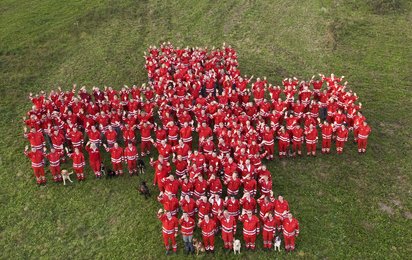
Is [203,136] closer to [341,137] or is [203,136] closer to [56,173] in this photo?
[341,137]

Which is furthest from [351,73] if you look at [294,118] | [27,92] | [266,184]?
[27,92]

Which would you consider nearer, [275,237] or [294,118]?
[275,237]

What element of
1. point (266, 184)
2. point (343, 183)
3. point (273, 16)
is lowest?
point (343, 183)

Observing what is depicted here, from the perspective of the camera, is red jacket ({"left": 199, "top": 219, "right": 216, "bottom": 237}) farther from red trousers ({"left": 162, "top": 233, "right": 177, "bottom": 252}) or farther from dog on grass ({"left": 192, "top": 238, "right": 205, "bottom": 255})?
red trousers ({"left": 162, "top": 233, "right": 177, "bottom": 252})

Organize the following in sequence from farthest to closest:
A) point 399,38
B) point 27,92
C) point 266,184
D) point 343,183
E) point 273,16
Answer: point 273,16
point 399,38
point 27,92
point 343,183
point 266,184

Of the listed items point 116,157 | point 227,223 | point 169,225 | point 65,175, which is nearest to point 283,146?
point 227,223

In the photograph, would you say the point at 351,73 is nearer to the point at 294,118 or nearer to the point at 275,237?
the point at 294,118

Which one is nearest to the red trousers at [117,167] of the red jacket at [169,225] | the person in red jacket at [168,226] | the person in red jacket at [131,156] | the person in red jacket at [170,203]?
the person in red jacket at [131,156]
